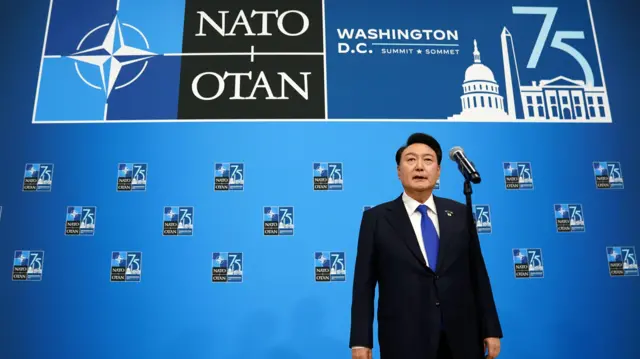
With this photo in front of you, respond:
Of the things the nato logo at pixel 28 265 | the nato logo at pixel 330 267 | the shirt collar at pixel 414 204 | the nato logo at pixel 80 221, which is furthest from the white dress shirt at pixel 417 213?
the nato logo at pixel 28 265

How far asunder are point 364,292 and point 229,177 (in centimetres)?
161

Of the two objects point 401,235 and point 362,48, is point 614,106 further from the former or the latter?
point 401,235

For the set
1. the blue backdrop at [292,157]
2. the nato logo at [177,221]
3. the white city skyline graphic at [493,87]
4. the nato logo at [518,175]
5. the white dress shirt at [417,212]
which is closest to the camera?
the white dress shirt at [417,212]

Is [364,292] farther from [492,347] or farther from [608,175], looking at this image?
[608,175]

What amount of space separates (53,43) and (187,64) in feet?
3.21

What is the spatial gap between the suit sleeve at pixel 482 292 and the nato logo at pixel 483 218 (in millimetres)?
1347

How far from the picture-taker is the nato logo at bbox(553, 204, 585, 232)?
3225 mm

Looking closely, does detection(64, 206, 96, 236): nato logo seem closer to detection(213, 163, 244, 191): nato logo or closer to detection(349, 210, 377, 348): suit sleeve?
detection(213, 163, 244, 191): nato logo

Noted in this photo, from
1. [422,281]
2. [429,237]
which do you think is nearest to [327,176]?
[429,237]

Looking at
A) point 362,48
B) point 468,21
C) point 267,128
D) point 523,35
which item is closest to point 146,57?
point 267,128

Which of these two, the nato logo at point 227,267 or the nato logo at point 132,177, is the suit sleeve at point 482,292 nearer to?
the nato logo at point 227,267

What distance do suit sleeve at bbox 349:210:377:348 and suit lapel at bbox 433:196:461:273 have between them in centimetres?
26

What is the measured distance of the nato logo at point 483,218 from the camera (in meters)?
3.20

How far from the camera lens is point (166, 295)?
3068mm
